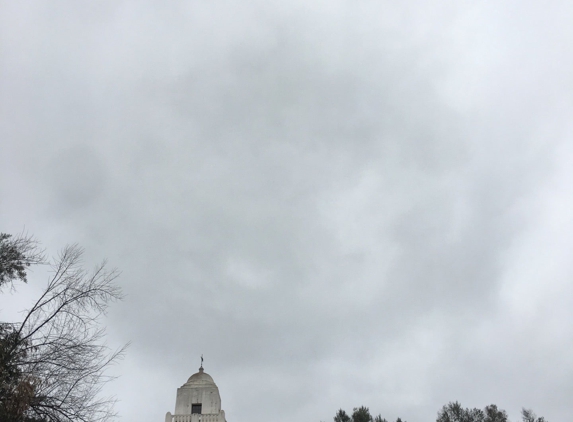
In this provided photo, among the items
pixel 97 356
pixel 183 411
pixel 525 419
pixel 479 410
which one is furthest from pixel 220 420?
pixel 525 419

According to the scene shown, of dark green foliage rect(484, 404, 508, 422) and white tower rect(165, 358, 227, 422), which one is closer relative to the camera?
white tower rect(165, 358, 227, 422)

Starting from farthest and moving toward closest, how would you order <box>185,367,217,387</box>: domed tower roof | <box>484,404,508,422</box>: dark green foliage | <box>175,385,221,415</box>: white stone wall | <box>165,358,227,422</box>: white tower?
<box>484,404,508,422</box>: dark green foliage < <box>185,367,217,387</box>: domed tower roof < <box>175,385,221,415</box>: white stone wall < <box>165,358,227,422</box>: white tower

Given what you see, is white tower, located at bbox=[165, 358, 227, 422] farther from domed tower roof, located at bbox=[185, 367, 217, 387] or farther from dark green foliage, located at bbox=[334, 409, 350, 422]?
dark green foliage, located at bbox=[334, 409, 350, 422]

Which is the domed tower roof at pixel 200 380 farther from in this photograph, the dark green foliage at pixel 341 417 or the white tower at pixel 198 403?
the dark green foliage at pixel 341 417

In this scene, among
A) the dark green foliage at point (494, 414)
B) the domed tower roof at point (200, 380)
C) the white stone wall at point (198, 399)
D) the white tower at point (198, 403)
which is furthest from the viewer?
the dark green foliage at point (494, 414)

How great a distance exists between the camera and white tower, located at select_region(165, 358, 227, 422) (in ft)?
98.1

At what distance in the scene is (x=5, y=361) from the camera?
36.3 feet

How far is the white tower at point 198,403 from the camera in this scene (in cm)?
2991

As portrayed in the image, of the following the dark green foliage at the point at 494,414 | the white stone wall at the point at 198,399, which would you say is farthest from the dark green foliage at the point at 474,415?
the white stone wall at the point at 198,399

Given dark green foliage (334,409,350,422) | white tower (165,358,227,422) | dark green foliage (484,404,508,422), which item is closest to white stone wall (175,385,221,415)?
white tower (165,358,227,422)

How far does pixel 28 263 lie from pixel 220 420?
20.3m

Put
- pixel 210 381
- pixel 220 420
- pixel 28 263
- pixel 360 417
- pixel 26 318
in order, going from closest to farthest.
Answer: pixel 26 318 < pixel 28 263 < pixel 220 420 < pixel 210 381 < pixel 360 417

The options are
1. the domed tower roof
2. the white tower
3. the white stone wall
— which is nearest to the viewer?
the white tower

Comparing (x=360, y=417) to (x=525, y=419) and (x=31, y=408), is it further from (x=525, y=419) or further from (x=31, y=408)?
(x=31, y=408)
